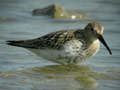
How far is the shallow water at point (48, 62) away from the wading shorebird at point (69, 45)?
0.37 m

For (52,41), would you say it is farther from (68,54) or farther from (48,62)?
(48,62)

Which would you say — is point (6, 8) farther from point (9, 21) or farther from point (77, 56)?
point (77, 56)

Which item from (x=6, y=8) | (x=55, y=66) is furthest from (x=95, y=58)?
(x=6, y=8)

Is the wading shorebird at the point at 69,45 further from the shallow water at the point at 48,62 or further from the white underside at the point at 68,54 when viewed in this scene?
the shallow water at the point at 48,62

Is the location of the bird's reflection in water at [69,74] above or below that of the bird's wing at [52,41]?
below

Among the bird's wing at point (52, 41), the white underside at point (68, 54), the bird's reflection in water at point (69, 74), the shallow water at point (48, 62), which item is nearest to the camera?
the shallow water at point (48, 62)

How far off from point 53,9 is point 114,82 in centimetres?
659

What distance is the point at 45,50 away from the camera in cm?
888

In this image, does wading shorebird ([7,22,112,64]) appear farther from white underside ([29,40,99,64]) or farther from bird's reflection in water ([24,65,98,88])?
bird's reflection in water ([24,65,98,88])

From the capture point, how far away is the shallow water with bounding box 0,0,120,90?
7.83 m

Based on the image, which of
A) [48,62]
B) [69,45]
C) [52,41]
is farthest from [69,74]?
[48,62]

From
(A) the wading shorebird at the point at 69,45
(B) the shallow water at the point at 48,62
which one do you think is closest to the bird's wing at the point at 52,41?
(A) the wading shorebird at the point at 69,45

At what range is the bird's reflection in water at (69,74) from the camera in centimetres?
796

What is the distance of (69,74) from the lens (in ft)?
28.3
